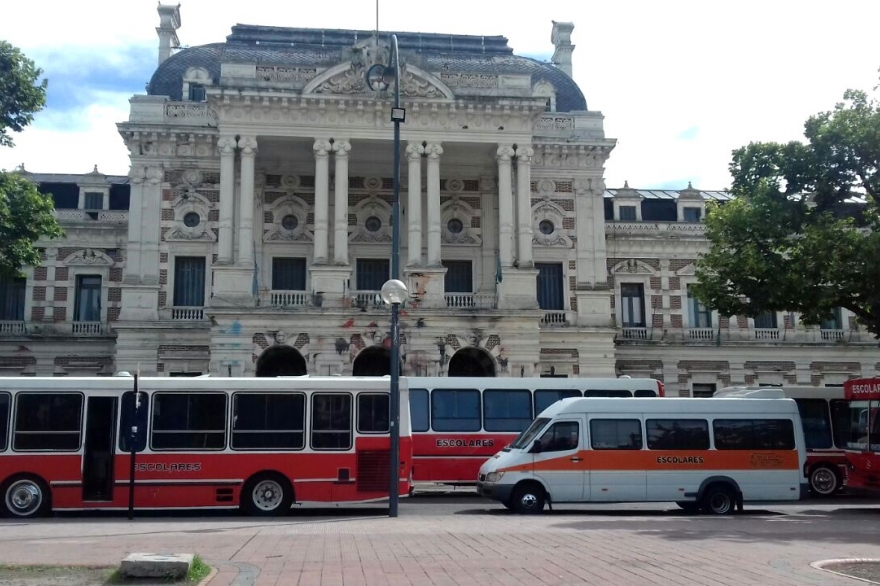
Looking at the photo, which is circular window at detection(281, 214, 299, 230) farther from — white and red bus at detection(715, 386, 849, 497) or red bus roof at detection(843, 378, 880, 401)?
red bus roof at detection(843, 378, 880, 401)

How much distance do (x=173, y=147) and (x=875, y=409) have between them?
2909cm

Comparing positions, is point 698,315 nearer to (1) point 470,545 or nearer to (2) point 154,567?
(1) point 470,545

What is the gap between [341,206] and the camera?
1361 inches

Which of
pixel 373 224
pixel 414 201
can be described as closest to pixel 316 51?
pixel 373 224

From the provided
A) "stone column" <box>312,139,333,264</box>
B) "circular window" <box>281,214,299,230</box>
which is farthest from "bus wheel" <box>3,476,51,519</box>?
"circular window" <box>281,214,299,230</box>

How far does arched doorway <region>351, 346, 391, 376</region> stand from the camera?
35.4m

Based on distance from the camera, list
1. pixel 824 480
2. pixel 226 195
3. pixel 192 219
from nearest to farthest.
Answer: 1. pixel 824 480
2. pixel 226 195
3. pixel 192 219

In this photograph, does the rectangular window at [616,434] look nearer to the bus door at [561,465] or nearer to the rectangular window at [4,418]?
the bus door at [561,465]

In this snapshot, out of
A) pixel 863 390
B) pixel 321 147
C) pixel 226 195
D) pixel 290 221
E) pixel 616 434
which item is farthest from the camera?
pixel 290 221

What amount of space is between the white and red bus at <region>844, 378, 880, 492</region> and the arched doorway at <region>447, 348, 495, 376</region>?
13.7 metres

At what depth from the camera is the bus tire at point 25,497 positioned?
18.5 meters

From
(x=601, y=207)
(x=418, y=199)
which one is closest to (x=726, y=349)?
(x=601, y=207)

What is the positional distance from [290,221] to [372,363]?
751 cm

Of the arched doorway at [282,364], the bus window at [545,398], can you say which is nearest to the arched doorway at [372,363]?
the arched doorway at [282,364]
